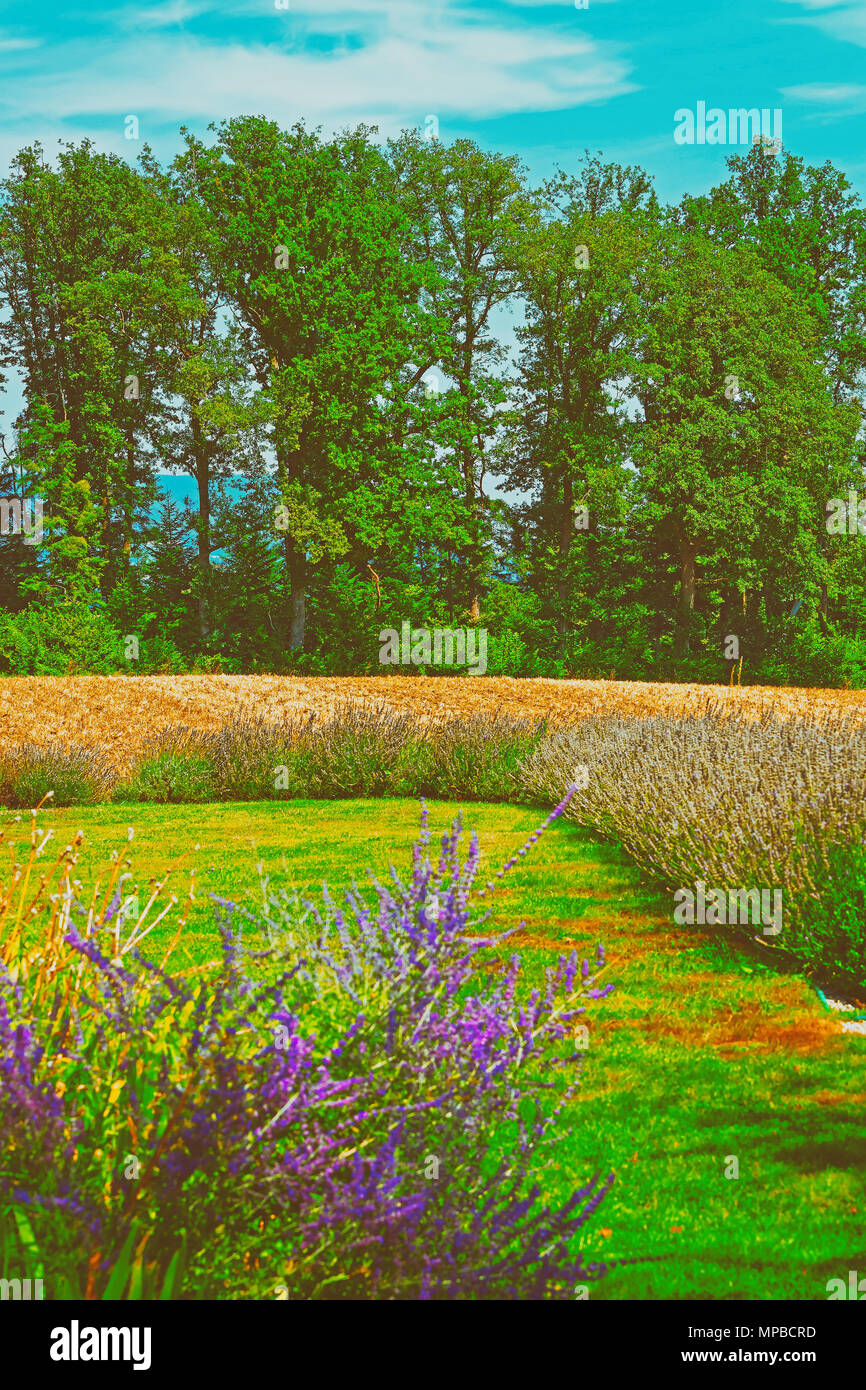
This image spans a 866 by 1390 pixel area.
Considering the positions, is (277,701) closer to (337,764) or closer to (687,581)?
(337,764)

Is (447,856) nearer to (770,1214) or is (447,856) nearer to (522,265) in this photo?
(770,1214)

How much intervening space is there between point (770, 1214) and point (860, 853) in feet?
8.78

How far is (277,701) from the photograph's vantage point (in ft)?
52.8

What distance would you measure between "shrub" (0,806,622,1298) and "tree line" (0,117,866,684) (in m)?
20.8

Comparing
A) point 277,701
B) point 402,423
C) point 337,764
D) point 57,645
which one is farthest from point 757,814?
point 402,423

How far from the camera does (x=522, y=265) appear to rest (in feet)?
93.0

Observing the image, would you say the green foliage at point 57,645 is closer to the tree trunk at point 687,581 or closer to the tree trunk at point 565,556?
the tree trunk at point 565,556

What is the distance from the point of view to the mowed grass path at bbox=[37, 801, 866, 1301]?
9.84 feet

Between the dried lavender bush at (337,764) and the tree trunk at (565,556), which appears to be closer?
the dried lavender bush at (337,764)

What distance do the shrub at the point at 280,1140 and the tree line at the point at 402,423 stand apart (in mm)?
20752

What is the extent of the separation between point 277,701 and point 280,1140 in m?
13.9

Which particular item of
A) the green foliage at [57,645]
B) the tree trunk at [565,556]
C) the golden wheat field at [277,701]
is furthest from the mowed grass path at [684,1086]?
the tree trunk at [565,556]

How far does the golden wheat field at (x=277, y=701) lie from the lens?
1383cm

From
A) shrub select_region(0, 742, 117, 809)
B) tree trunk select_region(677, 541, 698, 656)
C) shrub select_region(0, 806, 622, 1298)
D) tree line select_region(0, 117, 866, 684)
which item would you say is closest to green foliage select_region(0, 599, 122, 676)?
tree line select_region(0, 117, 866, 684)
